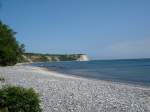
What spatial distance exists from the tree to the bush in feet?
164

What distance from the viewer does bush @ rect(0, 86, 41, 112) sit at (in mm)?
11477

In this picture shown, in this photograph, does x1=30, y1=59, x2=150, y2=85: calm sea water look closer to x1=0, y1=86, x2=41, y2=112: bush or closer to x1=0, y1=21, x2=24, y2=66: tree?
x1=0, y1=21, x2=24, y2=66: tree

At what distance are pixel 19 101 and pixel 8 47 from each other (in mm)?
52453

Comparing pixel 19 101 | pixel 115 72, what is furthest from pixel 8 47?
pixel 19 101

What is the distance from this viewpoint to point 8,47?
206 feet

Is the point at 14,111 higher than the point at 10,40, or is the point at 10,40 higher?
the point at 10,40

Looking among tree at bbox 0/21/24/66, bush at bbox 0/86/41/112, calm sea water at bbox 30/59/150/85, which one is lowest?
calm sea water at bbox 30/59/150/85

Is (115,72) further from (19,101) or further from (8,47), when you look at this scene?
(19,101)

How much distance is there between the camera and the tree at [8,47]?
201 feet

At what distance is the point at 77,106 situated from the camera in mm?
14562

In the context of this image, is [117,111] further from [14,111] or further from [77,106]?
[14,111]

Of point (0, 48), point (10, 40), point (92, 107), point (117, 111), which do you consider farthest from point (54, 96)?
point (10, 40)

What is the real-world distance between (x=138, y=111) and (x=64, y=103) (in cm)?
337

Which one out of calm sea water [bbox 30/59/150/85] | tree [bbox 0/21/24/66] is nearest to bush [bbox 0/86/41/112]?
calm sea water [bbox 30/59/150/85]
